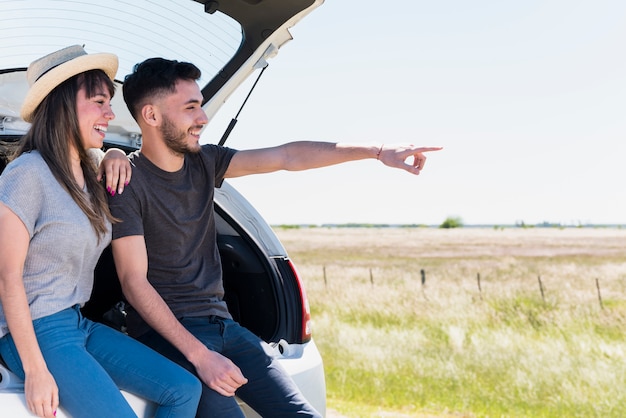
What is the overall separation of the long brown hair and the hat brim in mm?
27

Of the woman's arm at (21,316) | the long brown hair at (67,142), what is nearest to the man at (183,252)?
the long brown hair at (67,142)

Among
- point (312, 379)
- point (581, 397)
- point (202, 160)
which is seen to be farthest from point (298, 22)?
point (581, 397)

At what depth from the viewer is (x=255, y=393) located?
285cm

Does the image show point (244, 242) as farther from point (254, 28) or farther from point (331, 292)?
point (331, 292)

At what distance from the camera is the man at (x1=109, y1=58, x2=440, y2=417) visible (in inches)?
108

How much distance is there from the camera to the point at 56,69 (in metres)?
2.57

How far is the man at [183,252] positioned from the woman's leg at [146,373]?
6.4 inches

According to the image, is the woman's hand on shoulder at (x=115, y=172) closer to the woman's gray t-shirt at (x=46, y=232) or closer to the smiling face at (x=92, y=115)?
the smiling face at (x=92, y=115)

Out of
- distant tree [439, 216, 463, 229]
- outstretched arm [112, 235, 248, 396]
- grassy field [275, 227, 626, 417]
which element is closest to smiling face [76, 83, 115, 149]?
outstretched arm [112, 235, 248, 396]

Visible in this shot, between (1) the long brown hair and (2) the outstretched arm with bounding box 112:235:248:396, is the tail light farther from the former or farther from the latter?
(1) the long brown hair

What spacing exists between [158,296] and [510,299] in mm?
14210

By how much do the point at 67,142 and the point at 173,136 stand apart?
463mm

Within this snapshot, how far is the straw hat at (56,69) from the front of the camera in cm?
258

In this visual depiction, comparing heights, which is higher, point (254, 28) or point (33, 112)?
point (254, 28)
